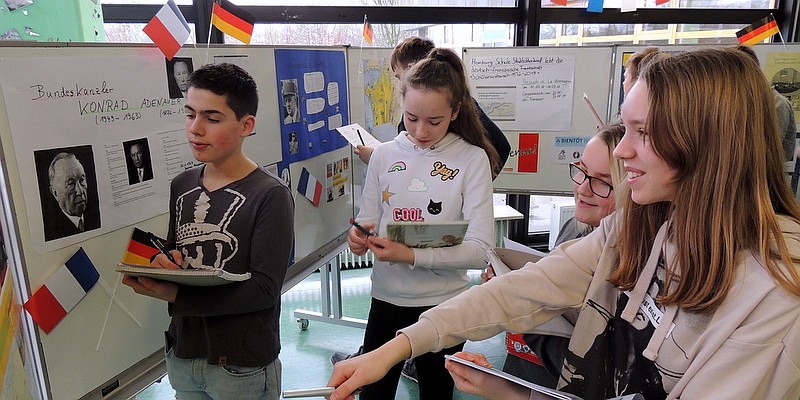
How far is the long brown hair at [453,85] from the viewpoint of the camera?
1.60 meters

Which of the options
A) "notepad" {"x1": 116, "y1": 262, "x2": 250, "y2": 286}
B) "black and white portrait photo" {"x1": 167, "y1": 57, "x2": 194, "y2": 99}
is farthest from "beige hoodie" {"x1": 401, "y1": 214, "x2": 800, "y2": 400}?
"black and white portrait photo" {"x1": 167, "y1": 57, "x2": 194, "y2": 99}

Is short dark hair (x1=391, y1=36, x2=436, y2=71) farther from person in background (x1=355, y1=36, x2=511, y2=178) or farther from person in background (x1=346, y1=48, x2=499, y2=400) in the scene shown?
person in background (x1=346, y1=48, x2=499, y2=400)

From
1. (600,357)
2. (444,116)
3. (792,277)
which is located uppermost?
(444,116)

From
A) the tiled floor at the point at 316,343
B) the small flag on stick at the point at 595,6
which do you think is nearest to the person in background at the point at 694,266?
the tiled floor at the point at 316,343

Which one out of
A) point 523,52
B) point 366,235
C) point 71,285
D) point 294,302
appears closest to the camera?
point 71,285

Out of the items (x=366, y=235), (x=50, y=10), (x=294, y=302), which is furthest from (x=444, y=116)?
(x=294, y=302)

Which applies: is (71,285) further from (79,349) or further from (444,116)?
(444,116)

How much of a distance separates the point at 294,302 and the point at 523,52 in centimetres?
223

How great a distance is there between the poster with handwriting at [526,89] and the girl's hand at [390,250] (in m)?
2.04

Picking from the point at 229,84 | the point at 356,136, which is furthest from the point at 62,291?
the point at 356,136

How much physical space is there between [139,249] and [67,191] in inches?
10.5

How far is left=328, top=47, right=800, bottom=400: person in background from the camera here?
2.40ft

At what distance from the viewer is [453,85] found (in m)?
1.62

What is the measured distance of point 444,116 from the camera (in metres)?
1.62
